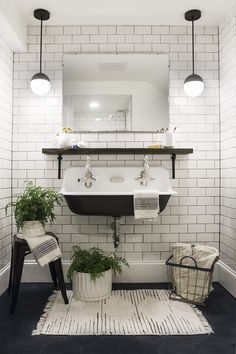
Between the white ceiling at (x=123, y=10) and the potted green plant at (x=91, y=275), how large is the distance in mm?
2127

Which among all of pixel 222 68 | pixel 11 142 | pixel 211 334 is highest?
pixel 222 68

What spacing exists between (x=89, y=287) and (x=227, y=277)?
4.04 feet

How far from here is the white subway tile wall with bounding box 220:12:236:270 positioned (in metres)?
2.42

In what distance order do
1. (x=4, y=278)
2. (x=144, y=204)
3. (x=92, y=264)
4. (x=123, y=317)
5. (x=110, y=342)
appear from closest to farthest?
(x=110, y=342) < (x=123, y=317) < (x=144, y=204) < (x=92, y=264) < (x=4, y=278)

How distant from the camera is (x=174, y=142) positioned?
2.67 meters

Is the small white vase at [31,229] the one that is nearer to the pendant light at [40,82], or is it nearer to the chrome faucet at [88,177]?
the chrome faucet at [88,177]

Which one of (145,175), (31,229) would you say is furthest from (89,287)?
(145,175)

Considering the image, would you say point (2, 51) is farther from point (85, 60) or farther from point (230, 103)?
point (230, 103)

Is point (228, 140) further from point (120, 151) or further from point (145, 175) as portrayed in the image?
point (120, 151)

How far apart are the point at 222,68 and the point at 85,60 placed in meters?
1.31

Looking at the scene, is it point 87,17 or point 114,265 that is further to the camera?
point 87,17

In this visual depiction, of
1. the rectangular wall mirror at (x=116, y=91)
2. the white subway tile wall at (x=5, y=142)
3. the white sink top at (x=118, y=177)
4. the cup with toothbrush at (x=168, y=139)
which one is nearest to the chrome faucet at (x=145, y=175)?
the white sink top at (x=118, y=177)

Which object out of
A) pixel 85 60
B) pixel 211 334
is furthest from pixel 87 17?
pixel 211 334

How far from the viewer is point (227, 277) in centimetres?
249
